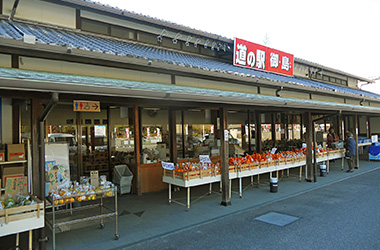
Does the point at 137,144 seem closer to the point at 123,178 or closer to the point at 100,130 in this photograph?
the point at 123,178

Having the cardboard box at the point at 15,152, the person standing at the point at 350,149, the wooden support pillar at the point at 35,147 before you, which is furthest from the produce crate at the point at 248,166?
the person standing at the point at 350,149

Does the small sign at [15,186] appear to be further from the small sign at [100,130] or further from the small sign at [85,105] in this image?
the small sign at [100,130]

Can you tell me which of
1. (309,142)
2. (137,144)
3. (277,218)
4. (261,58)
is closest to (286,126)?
(261,58)

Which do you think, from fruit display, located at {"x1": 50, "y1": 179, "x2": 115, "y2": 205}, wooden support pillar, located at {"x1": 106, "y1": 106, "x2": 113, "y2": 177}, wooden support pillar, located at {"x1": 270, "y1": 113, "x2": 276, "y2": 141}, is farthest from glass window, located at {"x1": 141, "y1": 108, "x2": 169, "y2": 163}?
wooden support pillar, located at {"x1": 270, "y1": 113, "x2": 276, "y2": 141}

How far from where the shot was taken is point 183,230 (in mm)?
5699

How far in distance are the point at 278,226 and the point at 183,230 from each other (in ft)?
7.00

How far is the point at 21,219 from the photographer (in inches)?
163

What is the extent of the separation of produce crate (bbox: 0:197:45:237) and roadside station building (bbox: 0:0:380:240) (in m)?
0.48

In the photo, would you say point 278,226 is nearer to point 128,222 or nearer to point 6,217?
point 128,222

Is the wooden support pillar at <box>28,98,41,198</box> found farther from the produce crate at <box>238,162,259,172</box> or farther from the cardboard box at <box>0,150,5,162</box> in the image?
the produce crate at <box>238,162,259,172</box>

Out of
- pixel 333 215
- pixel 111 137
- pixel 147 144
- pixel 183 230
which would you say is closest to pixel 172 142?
pixel 147 144

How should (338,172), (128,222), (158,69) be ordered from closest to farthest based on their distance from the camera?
(128,222)
(158,69)
(338,172)

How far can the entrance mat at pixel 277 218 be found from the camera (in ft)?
19.8

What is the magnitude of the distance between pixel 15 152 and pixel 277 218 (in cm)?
625
